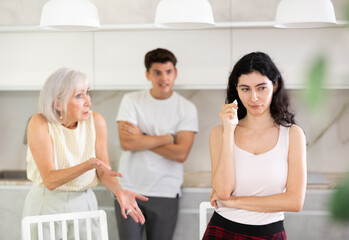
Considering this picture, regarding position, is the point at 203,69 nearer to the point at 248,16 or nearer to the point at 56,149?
the point at 248,16

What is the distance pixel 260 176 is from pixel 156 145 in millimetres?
1277

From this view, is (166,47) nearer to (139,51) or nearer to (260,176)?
(139,51)

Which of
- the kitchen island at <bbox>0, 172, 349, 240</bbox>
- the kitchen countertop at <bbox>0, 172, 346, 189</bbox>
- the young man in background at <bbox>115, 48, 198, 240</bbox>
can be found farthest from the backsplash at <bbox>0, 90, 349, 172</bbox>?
the young man in background at <bbox>115, 48, 198, 240</bbox>

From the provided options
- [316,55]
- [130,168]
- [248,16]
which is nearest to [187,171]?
[130,168]

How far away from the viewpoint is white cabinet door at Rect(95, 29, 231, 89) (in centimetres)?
312

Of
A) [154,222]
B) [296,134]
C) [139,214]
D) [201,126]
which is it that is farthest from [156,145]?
[296,134]

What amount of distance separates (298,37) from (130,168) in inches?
55.8

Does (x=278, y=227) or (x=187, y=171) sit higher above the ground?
(x=278, y=227)

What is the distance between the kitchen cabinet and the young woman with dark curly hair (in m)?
1.48

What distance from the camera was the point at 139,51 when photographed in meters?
3.18

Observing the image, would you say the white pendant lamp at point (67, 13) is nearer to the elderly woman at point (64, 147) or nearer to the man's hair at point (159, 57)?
the elderly woman at point (64, 147)

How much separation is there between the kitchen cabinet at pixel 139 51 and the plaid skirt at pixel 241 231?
1627mm

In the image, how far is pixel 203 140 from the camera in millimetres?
3537

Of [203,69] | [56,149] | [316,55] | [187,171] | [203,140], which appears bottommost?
[187,171]
